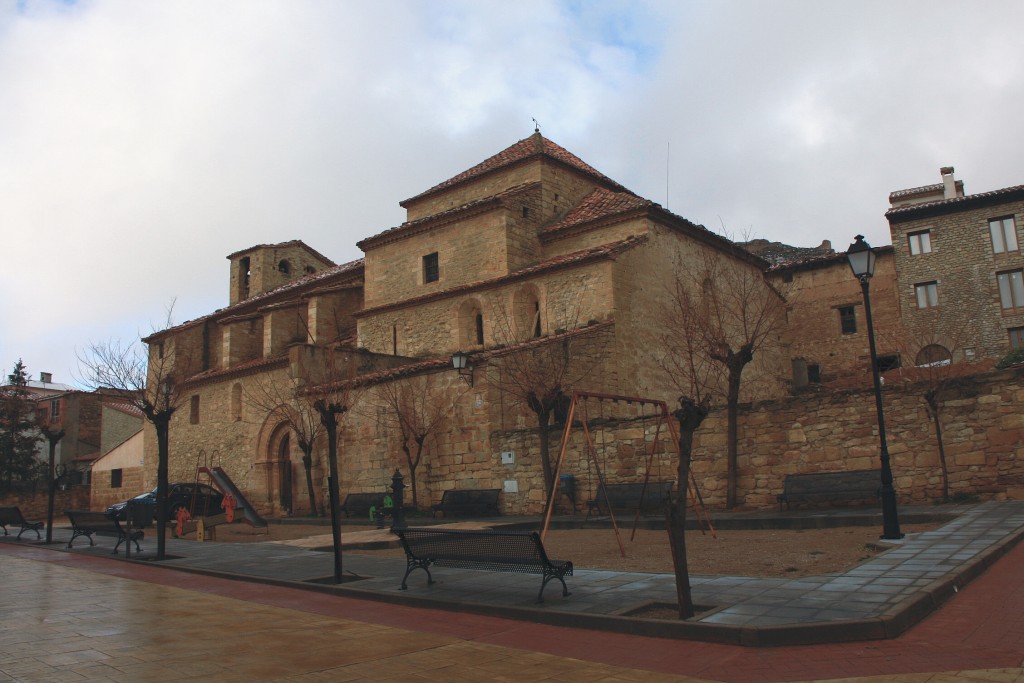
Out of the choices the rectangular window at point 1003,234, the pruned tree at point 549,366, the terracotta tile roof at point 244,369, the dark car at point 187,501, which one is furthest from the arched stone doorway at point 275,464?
the rectangular window at point 1003,234

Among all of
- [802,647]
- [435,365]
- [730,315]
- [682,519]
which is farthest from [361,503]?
[802,647]

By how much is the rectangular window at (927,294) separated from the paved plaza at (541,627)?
86.8ft

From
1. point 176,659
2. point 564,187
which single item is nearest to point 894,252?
point 564,187

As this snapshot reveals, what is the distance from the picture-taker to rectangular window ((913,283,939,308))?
33.4 metres

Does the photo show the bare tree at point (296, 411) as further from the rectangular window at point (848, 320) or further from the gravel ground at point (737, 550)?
the rectangular window at point (848, 320)

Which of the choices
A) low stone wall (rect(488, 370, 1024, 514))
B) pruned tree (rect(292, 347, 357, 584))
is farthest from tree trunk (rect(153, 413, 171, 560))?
low stone wall (rect(488, 370, 1024, 514))

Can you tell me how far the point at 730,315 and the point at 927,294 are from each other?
1375 cm

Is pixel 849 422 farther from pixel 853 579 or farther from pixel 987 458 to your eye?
pixel 853 579

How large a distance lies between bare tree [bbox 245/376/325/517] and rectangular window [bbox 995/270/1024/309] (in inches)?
1142

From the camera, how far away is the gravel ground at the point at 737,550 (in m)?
8.96

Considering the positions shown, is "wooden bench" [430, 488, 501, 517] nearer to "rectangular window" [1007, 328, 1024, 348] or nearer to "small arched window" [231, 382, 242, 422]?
"small arched window" [231, 382, 242, 422]

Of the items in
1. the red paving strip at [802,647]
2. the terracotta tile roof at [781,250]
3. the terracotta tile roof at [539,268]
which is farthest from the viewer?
the terracotta tile roof at [781,250]

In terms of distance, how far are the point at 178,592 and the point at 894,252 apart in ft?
112

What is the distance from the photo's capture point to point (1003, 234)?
32.2 meters
